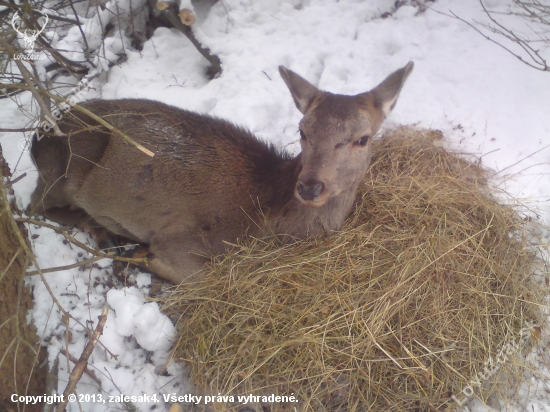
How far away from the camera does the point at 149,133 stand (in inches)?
153

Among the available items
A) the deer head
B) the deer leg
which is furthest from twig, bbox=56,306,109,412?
the deer head

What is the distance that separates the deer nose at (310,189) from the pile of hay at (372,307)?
0.75 metres

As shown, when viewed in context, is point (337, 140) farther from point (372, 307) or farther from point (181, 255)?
point (181, 255)

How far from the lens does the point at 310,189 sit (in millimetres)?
3107

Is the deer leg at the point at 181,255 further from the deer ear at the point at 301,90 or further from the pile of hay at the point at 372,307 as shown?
the deer ear at the point at 301,90

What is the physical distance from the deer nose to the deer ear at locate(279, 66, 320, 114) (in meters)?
0.91

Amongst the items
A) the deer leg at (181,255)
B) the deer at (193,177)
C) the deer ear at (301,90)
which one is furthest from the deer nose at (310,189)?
the deer leg at (181,255)

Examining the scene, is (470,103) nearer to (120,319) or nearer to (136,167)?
(136,167)

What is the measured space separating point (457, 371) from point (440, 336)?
28 centimetres

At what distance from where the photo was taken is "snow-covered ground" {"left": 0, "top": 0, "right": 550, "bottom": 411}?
3.45 m

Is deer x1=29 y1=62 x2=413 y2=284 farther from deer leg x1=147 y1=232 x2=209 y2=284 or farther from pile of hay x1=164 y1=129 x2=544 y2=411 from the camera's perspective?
pile of hay x1=164 y1=129 x2=544 y2=411

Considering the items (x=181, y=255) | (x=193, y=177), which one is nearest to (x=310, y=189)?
(x=193, y=177)

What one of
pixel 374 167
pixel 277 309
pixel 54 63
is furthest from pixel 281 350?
pixel 54 63

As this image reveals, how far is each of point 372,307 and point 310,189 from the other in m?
1.12
